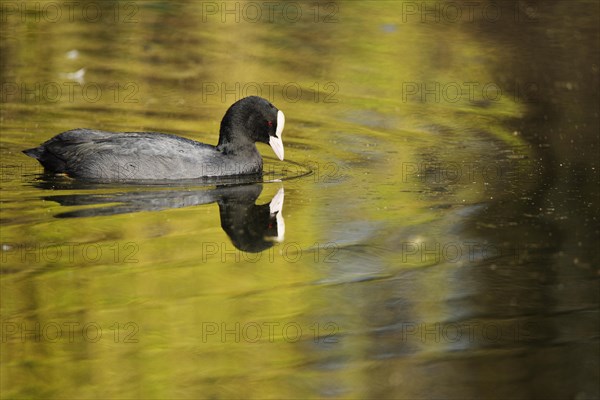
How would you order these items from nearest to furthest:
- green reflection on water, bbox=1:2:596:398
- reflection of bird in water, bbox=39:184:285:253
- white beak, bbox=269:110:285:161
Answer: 1. green reflection on water, bbox=1:2:596:398
2. reflection of bird in water, bbox=39:184:285:253
3. white beak, bbox=269:110:285:161

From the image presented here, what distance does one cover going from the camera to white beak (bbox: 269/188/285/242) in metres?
7.87

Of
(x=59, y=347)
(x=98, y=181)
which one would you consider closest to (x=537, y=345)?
(x=59, y=347)

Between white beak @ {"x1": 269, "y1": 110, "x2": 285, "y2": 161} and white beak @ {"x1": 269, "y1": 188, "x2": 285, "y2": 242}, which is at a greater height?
white beak @ {"x1": 269, "y1": 110, "x2": 285, "y2": 161}

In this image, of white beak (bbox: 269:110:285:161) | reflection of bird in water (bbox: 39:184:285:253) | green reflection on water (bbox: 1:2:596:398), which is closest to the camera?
green reflection on water (bbox: 1:2:596:398)

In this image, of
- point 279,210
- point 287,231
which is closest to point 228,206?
point 279,210

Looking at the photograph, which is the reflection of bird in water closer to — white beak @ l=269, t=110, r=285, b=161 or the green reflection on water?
the green reflection on water

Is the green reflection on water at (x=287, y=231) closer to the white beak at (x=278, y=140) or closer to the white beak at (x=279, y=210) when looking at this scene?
the white beak at (x=279, y=210)

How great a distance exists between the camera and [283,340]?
6.01 m

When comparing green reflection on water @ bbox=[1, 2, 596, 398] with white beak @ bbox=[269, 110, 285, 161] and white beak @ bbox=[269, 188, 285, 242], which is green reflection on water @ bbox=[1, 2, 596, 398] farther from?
white beak @ bbox=[269, 110, 285, 161]

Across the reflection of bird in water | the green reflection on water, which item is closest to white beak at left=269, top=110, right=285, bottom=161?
the green reflection on water

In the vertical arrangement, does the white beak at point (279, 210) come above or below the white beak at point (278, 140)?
below

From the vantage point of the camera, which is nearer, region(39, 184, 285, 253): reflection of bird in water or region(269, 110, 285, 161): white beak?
region(39, 184, 285, 253): reflection of bird in water

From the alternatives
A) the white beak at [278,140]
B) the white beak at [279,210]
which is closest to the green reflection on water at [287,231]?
the white beak at [279,210]

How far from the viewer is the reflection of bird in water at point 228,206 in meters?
7.86
